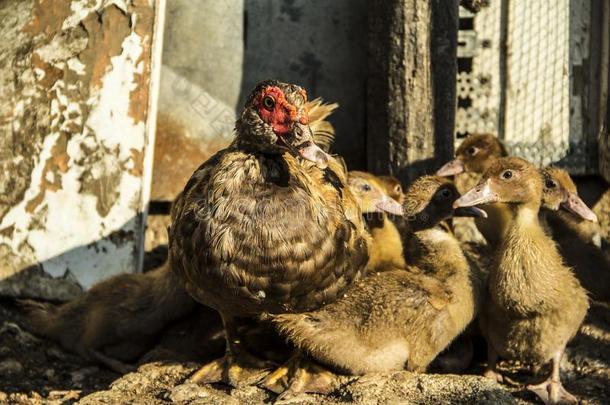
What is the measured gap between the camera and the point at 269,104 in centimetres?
502

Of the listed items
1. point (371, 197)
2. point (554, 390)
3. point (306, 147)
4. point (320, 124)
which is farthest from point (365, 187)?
point (554, 390)

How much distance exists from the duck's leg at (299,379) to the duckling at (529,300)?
1.00m

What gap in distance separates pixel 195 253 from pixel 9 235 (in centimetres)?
220

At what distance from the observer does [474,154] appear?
6.96 metres

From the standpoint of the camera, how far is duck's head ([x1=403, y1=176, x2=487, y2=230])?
594cm

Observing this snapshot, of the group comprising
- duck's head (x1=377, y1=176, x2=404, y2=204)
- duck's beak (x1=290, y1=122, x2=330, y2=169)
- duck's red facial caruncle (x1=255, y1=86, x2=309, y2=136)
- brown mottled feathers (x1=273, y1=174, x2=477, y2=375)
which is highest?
duck's red facial caruncle (x1=255, y1=86, x2=309, y2=136)

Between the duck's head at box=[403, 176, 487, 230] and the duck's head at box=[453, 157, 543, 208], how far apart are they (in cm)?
14

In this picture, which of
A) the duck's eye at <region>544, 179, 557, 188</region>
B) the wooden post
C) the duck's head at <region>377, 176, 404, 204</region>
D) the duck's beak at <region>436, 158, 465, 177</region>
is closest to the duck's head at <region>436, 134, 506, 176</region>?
the duck's beak at <region>436, 158, 465, 177</region>

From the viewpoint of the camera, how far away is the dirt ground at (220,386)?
511cm

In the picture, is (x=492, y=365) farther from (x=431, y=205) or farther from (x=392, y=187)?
(x=392, y=187)

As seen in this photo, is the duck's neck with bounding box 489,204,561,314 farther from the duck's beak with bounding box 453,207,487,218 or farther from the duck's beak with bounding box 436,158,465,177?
the duck's beak with bounding box 436,158,465,177

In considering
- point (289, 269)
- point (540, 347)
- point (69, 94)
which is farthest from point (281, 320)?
point (69, 94)

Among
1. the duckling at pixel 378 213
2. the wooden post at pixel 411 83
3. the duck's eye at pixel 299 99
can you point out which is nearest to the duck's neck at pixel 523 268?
the duckling at pixel 378 213

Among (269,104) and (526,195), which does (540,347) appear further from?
(269,104)
